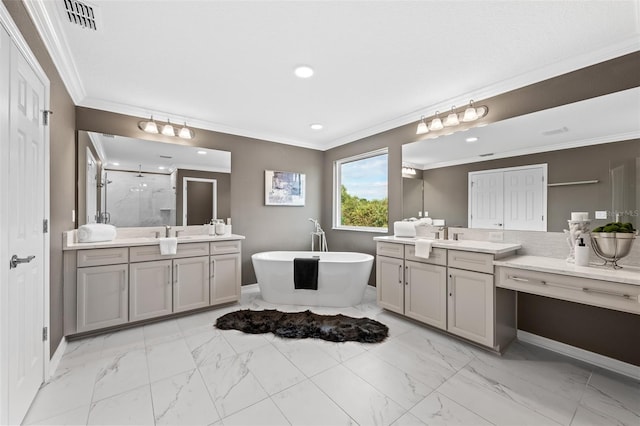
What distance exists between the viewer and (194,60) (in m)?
2.33

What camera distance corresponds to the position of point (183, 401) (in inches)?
70.7

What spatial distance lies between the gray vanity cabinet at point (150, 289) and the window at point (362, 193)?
2.76 m

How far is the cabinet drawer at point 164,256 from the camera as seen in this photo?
9.63 ft

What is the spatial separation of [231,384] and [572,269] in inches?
102

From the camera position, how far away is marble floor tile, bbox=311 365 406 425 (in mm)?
1664

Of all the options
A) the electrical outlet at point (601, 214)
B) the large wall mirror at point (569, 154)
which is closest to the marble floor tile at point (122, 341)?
the large wall mirror at point (569, 154)

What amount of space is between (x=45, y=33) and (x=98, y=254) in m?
1.86

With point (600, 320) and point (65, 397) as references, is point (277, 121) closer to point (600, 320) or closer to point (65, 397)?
point (65, 397)

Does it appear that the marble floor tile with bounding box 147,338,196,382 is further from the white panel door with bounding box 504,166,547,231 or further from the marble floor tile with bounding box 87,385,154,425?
the white panel door with bounding box 504,166,547,231

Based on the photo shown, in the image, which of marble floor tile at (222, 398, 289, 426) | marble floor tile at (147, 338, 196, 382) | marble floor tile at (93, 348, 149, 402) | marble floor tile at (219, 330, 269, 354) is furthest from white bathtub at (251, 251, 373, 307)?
marble floor tile at (222, 398, 289, 426)

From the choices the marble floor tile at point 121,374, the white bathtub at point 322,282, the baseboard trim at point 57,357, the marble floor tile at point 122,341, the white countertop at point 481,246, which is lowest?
the marble floor tile at point 122,341

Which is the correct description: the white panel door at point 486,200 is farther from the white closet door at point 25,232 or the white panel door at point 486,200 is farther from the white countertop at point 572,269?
the white closet door at point 25,232

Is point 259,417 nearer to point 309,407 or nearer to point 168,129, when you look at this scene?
point 309,407

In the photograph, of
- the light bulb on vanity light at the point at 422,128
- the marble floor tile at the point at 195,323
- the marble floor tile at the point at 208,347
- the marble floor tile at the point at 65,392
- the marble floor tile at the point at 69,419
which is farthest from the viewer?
the light bulb on vanity light at the point at 422,128
